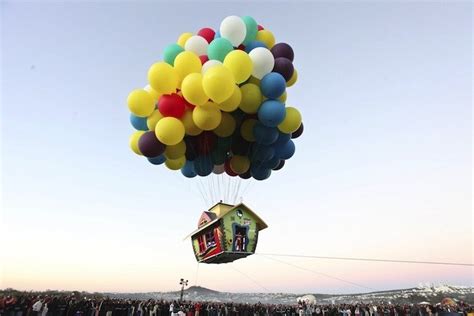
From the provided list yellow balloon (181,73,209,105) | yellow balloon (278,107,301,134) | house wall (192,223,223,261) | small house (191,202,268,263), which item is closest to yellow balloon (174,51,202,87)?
yellow balloon (181,73,209,105)

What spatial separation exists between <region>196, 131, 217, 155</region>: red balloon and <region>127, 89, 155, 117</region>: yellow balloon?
141 centimetres

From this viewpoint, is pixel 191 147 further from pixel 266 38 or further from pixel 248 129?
pixel 266 38

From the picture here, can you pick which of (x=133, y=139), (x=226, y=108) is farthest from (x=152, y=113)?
(x=226, y=108)

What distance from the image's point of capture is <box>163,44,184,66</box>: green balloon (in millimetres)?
8351

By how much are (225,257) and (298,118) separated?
4146mm

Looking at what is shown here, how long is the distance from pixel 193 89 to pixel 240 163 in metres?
3.14

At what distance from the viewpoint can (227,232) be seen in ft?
29.5

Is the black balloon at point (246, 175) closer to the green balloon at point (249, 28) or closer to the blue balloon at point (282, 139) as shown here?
the blue balloon at point (282, 139)

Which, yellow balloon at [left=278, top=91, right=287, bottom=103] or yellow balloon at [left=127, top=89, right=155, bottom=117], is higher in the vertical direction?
yellow balloon at [left=278, top=91, right=287, bottom=103]

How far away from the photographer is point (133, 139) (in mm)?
8875

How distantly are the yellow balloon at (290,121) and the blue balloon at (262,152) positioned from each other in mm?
697

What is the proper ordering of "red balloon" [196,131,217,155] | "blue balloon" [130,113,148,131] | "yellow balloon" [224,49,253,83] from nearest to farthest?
"yellow balloon" [224,49,253,83], "blue balloon" [130,113,148,131], "red balloon" [196,131,217,155]

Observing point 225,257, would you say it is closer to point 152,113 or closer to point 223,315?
point 152,113

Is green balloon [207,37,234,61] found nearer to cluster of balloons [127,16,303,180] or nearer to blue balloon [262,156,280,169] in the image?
cluster of balloons [127,16,303,180]
